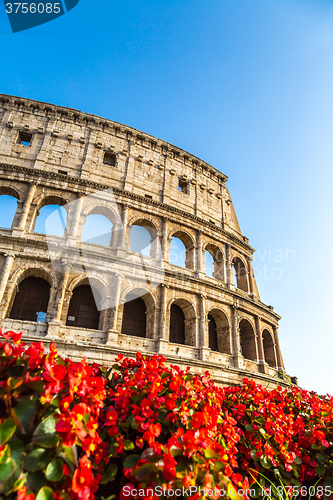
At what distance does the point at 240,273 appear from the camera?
19.5 m

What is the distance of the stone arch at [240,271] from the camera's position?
19.2 metres

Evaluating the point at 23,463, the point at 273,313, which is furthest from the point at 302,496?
the point at 273,313

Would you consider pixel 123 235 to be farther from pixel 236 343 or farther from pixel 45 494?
pixel 45 494

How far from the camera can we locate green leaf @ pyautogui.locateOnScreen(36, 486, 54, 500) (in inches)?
57.2

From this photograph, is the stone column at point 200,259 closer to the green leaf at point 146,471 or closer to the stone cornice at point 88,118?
the stone cornice at point 88,118

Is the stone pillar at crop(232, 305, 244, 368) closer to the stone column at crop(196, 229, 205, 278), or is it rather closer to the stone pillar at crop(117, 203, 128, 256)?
the stone column at crop(196, 229, 205, 278)

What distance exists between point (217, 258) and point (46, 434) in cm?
1725

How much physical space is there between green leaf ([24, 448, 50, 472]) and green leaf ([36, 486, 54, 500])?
0.10 m

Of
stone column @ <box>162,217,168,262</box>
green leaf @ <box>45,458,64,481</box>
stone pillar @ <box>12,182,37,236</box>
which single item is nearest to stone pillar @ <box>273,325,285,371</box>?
stone column @ <box>162,217,168,262</box>

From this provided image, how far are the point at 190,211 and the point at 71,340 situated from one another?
1056 cm

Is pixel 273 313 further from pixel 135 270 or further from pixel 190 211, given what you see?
pixel 135 270

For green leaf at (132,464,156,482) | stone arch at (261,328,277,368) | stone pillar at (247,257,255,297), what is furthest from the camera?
stone pillar at (247,257,255,297)

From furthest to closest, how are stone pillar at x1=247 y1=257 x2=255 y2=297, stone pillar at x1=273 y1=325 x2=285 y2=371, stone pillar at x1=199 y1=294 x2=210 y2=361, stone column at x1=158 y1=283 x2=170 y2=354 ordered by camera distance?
stone pillar at x1=247 y1=257 x2=255 y2=297, stone pillar at x1=273 y1=325 x2=285 y2=371, stone pillar at x1=199 y1=294 x2=210 y2=361, stone column at x1=158 y1=283 x2=170 y2=354

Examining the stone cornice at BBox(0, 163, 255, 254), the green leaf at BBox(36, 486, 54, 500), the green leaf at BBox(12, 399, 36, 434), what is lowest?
the green leaf at BBox(36, 486, 54, 500)
